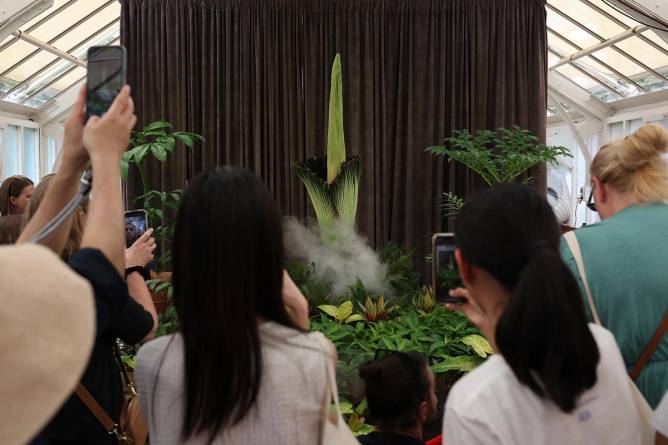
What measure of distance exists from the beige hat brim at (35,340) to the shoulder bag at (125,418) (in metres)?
0.75

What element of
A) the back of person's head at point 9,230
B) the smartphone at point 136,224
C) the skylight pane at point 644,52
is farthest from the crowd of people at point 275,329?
the skylight pane at point 644,52

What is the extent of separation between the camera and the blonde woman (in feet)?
4.46

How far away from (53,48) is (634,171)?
6.73 meters

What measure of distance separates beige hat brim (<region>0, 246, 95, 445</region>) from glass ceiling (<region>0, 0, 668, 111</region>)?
20.3 ft

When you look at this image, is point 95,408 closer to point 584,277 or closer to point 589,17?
point 584,277

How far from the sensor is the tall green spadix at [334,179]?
15.5ft

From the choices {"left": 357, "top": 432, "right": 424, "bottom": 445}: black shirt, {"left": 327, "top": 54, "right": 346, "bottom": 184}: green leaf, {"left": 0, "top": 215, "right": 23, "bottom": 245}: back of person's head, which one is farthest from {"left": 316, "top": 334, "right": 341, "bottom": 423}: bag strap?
{"left": 327, "top": 54, "right": 346, "bottom": 184}: green leaf

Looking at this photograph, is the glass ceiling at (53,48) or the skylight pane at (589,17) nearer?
the skylight pane at (589,17)

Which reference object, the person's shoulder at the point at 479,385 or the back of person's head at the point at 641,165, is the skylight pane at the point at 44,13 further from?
the person's shoulder at the point at 479,385

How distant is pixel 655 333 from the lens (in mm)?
1361

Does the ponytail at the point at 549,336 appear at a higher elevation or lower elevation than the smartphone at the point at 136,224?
lower

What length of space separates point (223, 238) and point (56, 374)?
0.40 meters

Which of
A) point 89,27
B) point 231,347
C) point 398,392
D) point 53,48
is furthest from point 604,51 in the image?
point 231,347

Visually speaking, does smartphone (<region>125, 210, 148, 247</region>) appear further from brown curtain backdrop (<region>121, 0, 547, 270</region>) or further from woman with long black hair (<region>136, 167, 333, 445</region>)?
brown curtain backdrop (<region>121, 0, 547, 270</region>)
